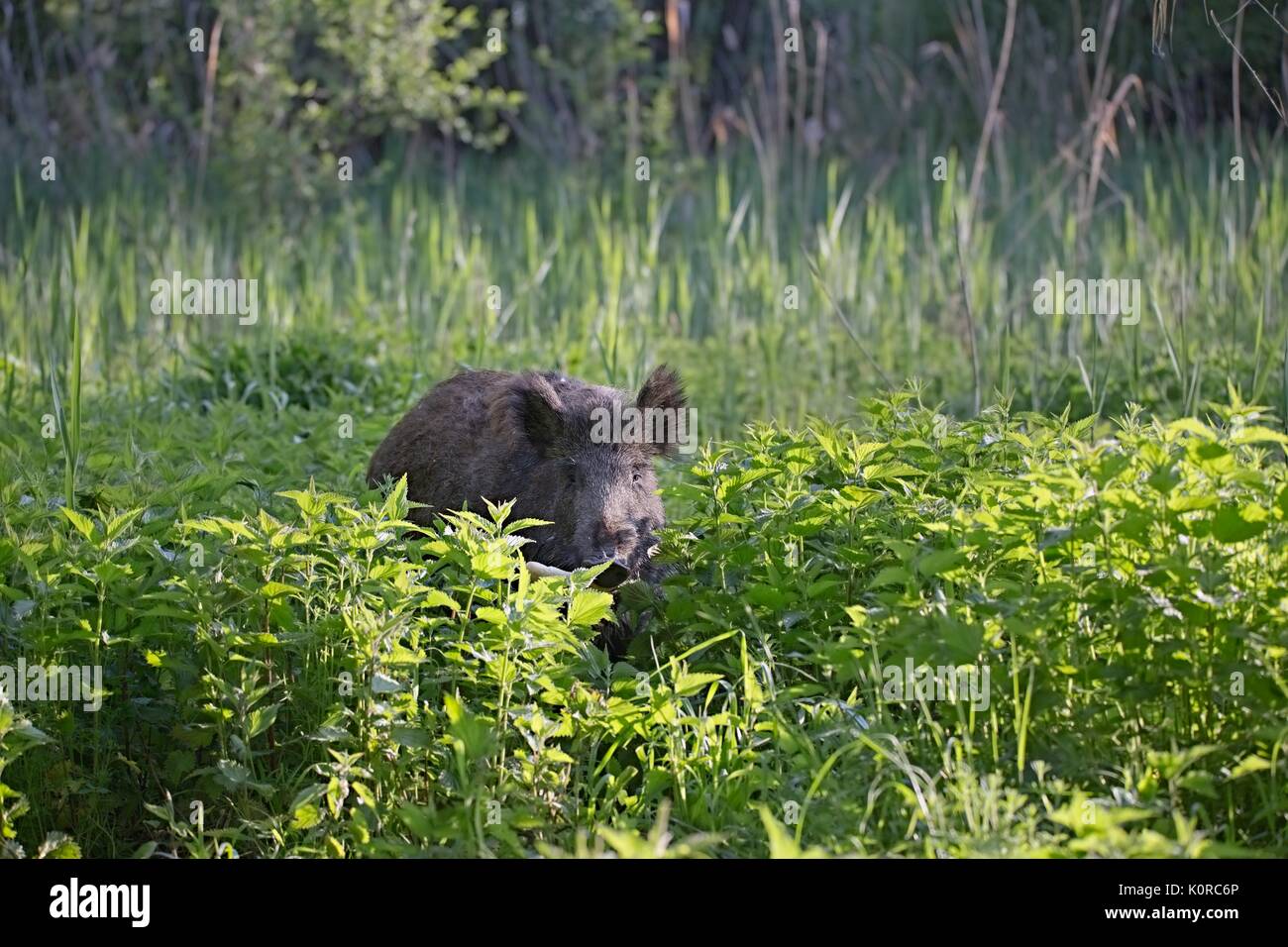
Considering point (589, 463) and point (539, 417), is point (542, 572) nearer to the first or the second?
point (589, 463)

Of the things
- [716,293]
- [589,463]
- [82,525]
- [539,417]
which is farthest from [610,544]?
[716,293]

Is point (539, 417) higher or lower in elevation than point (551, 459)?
higher

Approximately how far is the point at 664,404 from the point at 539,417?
514mm

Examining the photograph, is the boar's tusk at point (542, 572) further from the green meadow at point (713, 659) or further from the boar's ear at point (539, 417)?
the boar's ear at point (539, 417)

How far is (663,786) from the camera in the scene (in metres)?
3.50

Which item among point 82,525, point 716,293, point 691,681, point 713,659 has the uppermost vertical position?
point 716,293

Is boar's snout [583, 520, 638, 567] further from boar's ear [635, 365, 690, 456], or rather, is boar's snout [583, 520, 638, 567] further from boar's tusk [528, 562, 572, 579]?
boar's ear [635, 365, 690, 456]

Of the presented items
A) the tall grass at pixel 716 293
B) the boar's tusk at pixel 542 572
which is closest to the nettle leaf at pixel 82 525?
the boar's tusk at pixel 542 572

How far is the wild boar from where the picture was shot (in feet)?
16.4

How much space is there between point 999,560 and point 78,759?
2.51 m

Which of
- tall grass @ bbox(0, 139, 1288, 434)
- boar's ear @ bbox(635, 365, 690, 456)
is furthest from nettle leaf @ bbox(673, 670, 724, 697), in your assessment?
tall grass @ bbox(0, 139, 1288, 434)

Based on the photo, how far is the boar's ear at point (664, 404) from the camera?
5.45m

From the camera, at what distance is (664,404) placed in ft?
18.1
